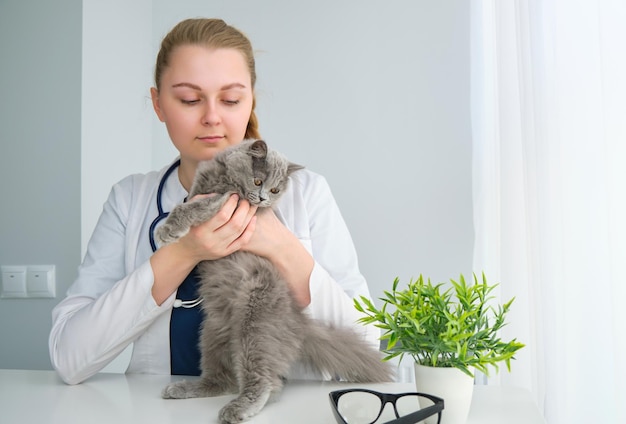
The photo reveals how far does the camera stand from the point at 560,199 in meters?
1.56

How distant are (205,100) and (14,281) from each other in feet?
3.87

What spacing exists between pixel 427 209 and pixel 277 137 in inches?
26.7

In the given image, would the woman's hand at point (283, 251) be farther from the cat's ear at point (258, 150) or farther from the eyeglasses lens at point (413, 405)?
the eyeglasses lens at point (413, 405)

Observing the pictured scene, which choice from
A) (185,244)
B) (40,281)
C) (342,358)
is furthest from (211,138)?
(40,281)

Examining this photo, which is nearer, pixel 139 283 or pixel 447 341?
pixel 447 341

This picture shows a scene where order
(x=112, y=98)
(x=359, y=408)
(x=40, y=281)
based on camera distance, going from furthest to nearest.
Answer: (x=112, y=98) < (x=40, y=281) < (x=359, y=408)

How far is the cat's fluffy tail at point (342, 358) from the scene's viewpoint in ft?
3.67

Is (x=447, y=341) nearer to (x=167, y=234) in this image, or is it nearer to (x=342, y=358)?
→ (x=342, y=358)

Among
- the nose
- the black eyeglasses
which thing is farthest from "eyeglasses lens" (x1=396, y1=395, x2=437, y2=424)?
the nose

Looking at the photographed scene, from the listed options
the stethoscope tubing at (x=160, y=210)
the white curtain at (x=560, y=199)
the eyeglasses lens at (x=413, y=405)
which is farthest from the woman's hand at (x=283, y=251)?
the white curtain at (x=560, y=199)

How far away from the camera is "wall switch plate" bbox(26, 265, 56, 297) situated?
2059 millimetres

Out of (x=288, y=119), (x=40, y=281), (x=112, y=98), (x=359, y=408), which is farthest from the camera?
(x=288, y=119)

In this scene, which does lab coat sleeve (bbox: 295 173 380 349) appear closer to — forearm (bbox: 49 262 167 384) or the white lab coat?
the white lab coat

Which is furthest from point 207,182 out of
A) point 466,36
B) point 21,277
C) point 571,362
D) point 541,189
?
point 466,36
